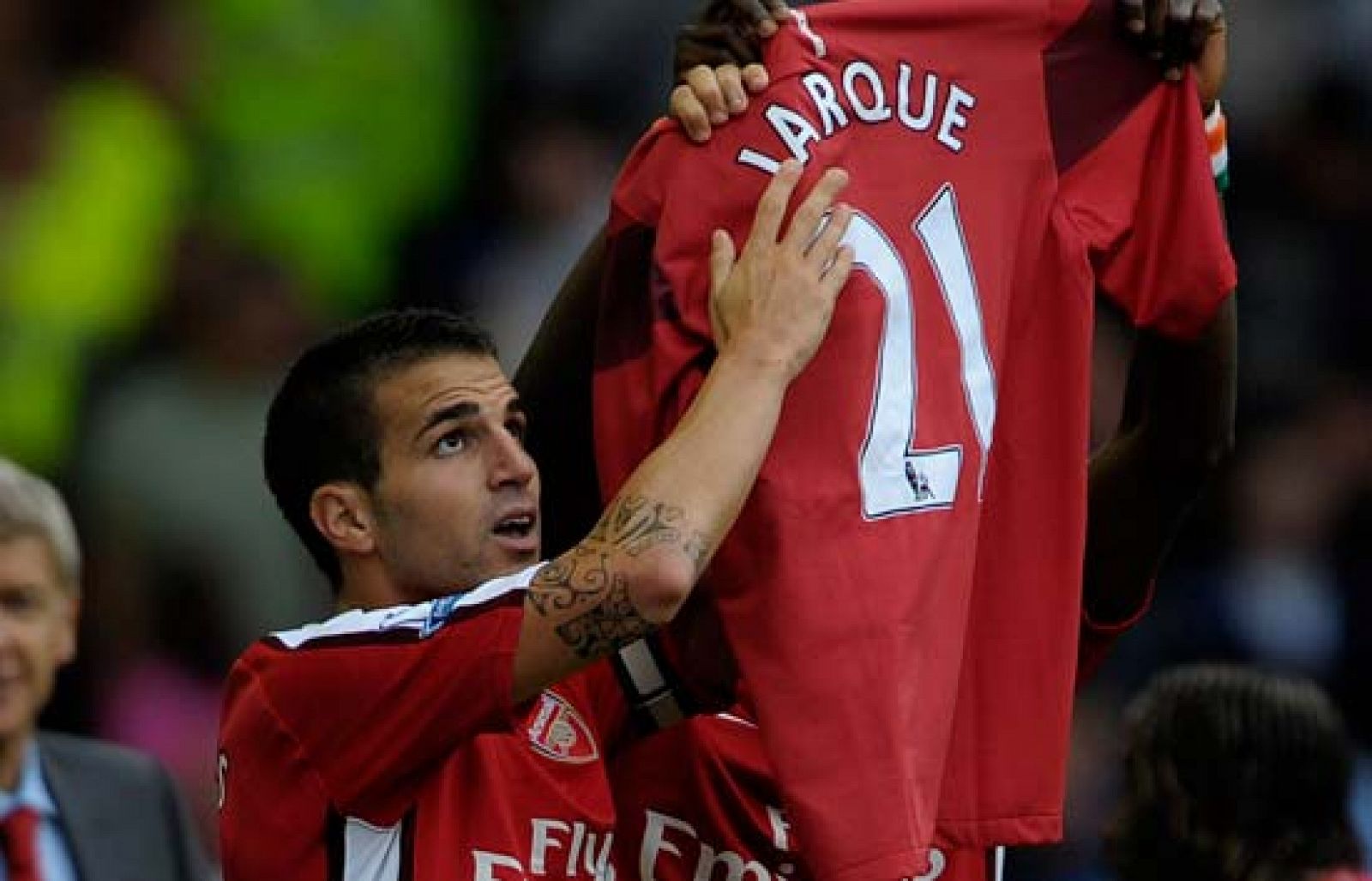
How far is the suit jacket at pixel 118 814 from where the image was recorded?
5.25m

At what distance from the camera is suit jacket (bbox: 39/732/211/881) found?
5250mm

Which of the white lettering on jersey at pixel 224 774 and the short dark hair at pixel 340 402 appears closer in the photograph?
the white lettering on jersey at pixel 224 774

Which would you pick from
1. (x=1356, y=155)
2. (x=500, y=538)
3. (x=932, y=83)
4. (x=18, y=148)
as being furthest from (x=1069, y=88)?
(x=1356, y=155)

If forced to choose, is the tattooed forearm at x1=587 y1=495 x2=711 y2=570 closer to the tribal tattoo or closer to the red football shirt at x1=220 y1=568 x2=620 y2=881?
the tribal tattoo

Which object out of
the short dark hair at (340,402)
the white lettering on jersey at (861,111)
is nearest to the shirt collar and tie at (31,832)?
the short dark hair at (340,402)

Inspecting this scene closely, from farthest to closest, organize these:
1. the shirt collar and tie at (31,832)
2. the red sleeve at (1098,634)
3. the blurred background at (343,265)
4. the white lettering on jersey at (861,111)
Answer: the blurred background at (343,265) < the shirt collar and tie at (31,832) < the red sleeve at (1098,634) < the white lettering on jersey at (861,111)

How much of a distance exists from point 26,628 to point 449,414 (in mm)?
1187

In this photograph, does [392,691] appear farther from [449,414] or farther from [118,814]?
[118,814]

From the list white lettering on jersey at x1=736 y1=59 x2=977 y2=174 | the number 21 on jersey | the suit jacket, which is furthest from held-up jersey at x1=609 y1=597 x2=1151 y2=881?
the suit jacket

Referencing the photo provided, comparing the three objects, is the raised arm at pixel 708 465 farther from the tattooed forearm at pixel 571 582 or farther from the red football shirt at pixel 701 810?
the red football shirt at pixel 701 810

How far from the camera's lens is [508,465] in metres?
4.39

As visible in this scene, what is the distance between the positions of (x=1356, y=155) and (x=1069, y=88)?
4.51 meters

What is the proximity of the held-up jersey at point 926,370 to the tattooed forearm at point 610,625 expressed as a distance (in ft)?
0.51

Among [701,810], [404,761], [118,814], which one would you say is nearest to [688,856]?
[701,810]
